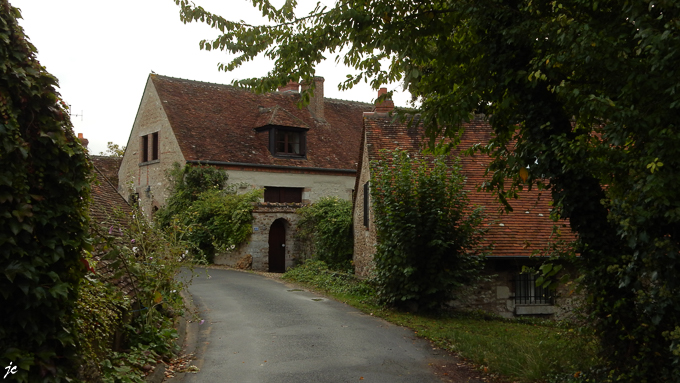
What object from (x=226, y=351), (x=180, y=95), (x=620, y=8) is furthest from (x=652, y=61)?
(x=180, y=95)

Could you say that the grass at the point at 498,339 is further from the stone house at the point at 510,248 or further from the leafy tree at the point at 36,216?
the leafy tree at the point at 36,216

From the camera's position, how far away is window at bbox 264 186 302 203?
26906 millimetres

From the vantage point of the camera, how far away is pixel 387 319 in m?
12.2

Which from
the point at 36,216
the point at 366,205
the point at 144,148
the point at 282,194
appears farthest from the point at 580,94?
the point at 144,148

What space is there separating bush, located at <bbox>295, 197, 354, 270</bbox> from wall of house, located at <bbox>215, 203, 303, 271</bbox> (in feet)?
1.33

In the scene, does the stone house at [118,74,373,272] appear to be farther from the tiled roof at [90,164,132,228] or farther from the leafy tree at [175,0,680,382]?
the leafy tree at [175,0,680,382]

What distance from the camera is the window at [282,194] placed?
26.9 meters

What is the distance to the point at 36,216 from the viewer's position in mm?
4375

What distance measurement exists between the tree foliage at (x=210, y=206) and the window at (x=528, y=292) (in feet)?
34.7

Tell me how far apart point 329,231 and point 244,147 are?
812cm

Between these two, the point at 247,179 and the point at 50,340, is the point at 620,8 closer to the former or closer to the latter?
the point at 50,340

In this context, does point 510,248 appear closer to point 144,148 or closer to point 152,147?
point 152,147

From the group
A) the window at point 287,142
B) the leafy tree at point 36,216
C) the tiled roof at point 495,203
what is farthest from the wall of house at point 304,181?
the leafy tree at point 36,216

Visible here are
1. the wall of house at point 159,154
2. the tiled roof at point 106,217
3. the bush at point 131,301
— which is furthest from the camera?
the wall of house at point 159,154
